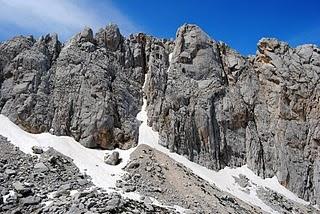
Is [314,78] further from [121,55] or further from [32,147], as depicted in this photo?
[32,147]

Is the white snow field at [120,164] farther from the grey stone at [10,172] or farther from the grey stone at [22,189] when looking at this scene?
the grey stone at [22,189]

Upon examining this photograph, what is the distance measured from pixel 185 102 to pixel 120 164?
13615mm

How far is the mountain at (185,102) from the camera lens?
46.9 meters

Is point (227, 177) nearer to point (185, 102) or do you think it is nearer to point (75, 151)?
point (185, 102)

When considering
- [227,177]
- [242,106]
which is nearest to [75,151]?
[227,177]

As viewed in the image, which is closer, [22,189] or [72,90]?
[22,189]

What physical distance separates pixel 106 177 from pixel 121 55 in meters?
19.9

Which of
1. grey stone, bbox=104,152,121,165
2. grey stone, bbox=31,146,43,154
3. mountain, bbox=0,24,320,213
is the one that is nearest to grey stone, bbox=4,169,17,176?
grey stone, bbox=31,146,43,154

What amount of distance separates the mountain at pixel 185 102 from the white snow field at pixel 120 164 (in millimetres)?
282

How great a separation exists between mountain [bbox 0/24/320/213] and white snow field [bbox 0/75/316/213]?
282mm

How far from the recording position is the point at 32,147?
40.5 meters

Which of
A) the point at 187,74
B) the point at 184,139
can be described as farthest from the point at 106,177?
the point at 187,74

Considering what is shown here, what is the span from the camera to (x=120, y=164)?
43719mm

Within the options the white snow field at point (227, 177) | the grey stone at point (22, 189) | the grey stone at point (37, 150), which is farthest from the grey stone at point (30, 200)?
the white snow field at point (227, 177)
